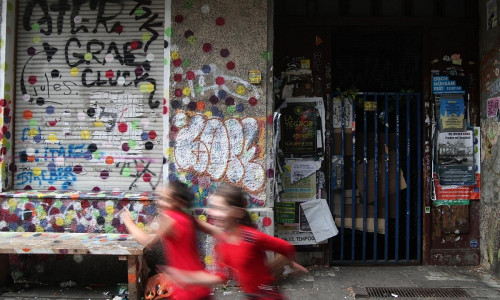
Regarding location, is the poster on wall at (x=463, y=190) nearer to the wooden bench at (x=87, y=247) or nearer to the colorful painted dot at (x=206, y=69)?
the colorful painted dot at (x=206, y=69)

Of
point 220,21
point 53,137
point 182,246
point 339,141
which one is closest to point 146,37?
point 220,21

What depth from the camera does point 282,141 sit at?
21.2 feet

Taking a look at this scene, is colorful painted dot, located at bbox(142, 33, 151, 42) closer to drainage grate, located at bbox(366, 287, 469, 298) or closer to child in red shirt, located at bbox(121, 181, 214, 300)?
child in red shirt, located at bbox(121, 181, 214, 300)

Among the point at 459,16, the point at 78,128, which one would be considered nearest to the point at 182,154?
the point at 78,128

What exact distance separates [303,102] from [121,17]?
2622 mm

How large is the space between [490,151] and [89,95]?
5.28 m

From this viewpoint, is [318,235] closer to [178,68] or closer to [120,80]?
[178,68]

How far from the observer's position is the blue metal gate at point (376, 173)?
6.52 m

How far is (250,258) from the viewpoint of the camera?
292 centimetres

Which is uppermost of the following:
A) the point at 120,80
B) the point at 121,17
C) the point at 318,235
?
the point at 121,17

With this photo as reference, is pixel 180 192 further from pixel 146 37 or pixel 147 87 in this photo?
pixel 146 37

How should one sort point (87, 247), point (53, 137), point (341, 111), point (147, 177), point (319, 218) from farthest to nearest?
1. point (341, 111)
2. point (319, 218)
3. point (53, 137)
4. point (147, 177)
5. point (87, 247)

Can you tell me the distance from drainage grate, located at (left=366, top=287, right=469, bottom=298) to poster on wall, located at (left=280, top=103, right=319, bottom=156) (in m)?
1.94

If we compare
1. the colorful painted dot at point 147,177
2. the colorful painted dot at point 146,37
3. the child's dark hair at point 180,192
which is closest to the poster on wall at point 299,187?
the colorful painted dot at point 147,177
